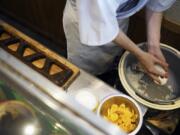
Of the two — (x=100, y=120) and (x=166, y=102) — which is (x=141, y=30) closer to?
(x=166, y=102)

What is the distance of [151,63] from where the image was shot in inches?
43.0

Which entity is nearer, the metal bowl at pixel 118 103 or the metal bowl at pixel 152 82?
the metal bowl at pixel 118 103

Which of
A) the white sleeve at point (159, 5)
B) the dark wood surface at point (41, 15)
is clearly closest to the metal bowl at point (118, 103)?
the white sleeve at point (159, 5)

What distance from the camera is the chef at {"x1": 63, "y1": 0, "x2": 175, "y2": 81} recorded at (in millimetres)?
793

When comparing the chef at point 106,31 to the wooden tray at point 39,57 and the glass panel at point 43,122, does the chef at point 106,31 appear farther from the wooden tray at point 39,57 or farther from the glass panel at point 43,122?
the glass panel at point 43,122

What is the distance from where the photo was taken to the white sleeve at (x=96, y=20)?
0.76 meters

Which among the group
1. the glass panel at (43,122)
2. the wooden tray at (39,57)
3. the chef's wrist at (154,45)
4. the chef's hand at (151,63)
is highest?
the glass panel at (43,122)

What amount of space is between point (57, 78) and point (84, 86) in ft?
0.28

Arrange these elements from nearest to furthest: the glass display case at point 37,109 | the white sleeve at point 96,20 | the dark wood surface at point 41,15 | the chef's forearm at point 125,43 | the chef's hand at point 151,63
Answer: the glass display case at point 37,109
the white sleeve at point 96,20
the chef's forearm at point 125,43
the chef's hand at point 151,63
the dark wood surface at point 41,15

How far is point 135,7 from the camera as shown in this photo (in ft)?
3.57

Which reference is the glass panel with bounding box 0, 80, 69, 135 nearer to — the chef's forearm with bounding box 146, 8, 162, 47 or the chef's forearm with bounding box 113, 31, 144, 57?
the chef's forearm with bounding box 113, 31, 144, 57

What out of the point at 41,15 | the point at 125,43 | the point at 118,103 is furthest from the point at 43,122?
the point at 41,15

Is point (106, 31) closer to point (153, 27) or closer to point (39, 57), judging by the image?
point (39, 57)

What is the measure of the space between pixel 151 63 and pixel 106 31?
33 centimetres
